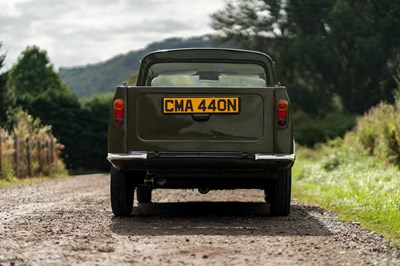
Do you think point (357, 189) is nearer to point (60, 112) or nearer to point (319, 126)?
point (319, 126)

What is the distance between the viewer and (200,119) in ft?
27.8

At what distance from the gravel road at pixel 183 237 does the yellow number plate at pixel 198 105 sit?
1.29m

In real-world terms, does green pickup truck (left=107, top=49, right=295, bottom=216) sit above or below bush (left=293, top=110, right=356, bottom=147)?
above

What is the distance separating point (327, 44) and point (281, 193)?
3986 cm

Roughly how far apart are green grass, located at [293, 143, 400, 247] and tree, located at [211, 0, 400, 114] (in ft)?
82.0

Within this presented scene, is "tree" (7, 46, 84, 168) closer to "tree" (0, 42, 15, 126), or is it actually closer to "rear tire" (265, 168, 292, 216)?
"tree" (0, 42, 15, 126)

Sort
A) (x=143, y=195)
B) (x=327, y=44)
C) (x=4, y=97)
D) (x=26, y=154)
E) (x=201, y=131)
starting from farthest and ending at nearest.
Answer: (x=327, y=44) → (x=4, y=97) → (x=26, y=154) → (x=143, y=195) → (x=201, y=131)

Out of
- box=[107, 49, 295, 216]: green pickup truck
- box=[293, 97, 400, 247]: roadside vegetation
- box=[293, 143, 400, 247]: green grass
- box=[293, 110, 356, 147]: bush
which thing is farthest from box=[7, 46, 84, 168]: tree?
box=[107, 49, 295, 216]: green pickup truck

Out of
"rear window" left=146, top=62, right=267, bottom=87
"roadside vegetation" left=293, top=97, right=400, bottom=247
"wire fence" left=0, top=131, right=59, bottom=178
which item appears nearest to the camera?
"roadside vegetation" left=293, top=97, right=400, bottom=247

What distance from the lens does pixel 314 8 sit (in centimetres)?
4994

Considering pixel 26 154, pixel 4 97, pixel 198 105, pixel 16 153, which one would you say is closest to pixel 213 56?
pixel 198 105

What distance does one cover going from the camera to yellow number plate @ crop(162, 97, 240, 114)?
8453 millimetres

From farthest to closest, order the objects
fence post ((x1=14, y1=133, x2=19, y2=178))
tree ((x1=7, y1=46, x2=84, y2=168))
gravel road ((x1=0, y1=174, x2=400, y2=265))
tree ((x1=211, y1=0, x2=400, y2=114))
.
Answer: tree ((x1=7, y1=46, x2=84, y2=168)), tree ((x1=211, y1=0, x2=400, y2=114)), fence post ((x1=14, y1=133, x2=19, y2=178)), gravel road ((x1=0, y1=174, x2=400, y2=265))

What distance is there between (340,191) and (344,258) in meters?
6.92
